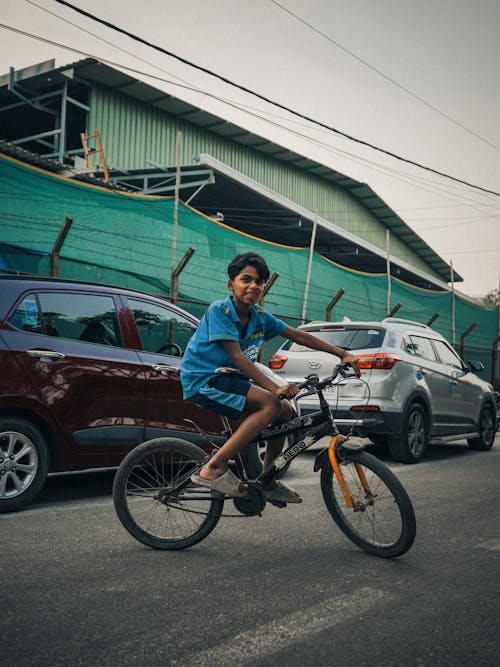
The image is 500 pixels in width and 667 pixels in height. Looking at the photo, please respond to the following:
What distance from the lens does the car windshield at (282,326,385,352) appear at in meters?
7.98

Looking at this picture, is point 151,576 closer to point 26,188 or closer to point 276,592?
point 276,592

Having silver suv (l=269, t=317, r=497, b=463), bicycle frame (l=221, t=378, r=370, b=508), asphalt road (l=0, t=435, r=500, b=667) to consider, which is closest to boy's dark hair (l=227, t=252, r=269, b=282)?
bicycle frame (l=221, t=378, r=370, b=508)

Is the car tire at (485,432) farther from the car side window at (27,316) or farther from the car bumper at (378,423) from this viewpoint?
the car side window at (27,316)

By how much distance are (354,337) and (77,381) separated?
395 centimetres

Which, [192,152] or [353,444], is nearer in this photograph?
[353,444]

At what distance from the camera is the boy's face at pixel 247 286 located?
3895 mm

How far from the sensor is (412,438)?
8070mm

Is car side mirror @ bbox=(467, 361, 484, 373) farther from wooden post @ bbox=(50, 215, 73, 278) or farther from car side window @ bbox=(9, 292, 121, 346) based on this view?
wooden post @ bbox=(50, 215, 73, 278)

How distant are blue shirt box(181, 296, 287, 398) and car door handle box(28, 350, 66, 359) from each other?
1.50m

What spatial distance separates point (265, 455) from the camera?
4.02 meters

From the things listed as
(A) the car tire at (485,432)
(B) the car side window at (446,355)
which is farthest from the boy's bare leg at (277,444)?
(A) the car tire at (485,432)

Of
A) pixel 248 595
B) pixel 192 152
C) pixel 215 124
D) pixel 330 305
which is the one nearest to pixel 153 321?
pixel 248 595

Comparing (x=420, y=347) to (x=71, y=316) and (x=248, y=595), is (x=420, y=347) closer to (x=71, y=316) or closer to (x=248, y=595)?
(x=71, y=316)

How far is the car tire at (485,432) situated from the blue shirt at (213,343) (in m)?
6.91
